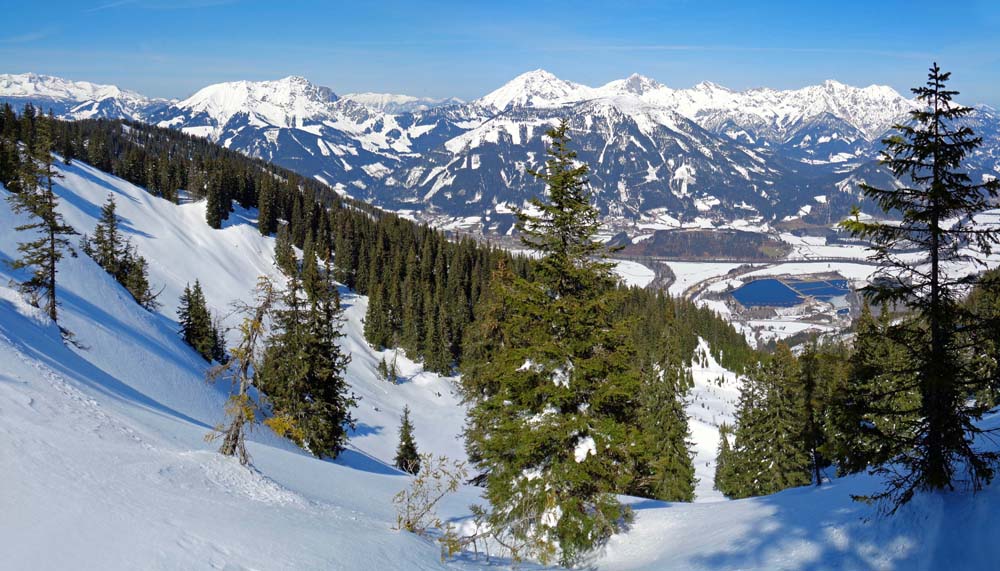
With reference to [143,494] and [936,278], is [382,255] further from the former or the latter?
[936,278]

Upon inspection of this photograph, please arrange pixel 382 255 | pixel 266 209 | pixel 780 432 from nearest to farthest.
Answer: pixel 780 432, pixel 266 209, pixel 382 255

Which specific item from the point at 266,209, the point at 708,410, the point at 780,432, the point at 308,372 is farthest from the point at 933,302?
the point at 266,209

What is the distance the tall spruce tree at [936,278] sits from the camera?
31.9ft

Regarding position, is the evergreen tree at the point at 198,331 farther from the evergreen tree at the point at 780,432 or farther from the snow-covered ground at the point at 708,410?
the evergreen tree at the point at 780,432

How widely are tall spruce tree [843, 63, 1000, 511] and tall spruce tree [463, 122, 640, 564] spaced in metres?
5.56

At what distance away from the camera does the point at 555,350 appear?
13.6m

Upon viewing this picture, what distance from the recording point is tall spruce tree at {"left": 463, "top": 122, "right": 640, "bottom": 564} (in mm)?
13250

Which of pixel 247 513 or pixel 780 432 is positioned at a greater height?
pixel 247 513

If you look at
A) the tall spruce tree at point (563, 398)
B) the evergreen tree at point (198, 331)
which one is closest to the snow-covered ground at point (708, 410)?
the tall spruce tree at point (563, 398)

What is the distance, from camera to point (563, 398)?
44.6 feet

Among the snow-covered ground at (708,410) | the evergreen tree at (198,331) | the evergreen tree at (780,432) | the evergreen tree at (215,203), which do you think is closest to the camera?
the evergreen tree at (780,432)

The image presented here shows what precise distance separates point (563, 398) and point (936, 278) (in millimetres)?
7966

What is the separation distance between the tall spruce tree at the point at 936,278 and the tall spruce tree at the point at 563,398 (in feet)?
18.2

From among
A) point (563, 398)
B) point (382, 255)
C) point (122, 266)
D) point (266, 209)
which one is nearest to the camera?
point (563, 398)
